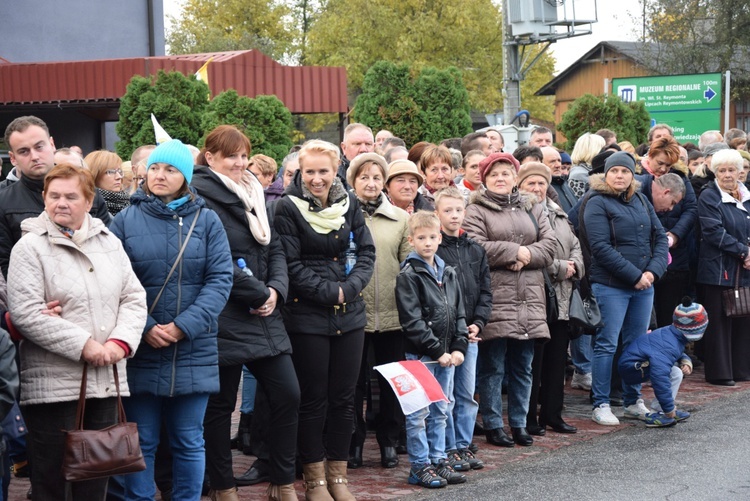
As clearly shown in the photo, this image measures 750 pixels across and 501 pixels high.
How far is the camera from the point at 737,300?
10.4 m

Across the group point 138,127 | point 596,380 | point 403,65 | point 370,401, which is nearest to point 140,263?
point 370,401

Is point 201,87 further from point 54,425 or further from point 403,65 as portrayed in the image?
point 54,425

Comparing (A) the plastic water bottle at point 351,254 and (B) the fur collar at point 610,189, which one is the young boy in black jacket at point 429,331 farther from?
(B) the fur collar at point 610,189

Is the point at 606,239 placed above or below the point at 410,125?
below

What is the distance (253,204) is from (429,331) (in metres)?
1.46

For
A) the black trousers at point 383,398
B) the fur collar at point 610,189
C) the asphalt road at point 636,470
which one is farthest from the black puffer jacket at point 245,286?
the fur collar at point 610,189

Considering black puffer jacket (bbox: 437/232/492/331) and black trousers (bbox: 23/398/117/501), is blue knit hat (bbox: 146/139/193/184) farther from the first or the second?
black puffer jacket (bbox: 437/232/492/331)

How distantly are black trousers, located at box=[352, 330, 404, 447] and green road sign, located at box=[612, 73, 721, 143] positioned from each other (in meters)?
25.7

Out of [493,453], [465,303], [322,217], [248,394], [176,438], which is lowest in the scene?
[493,453]

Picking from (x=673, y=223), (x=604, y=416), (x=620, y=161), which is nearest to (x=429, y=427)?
(x=604, y=416)

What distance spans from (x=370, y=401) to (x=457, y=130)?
11.3 meters

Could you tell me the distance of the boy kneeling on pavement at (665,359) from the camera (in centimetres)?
845

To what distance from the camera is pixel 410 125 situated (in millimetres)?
19172

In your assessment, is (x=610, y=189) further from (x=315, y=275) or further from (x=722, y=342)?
(x=315, y=275)
